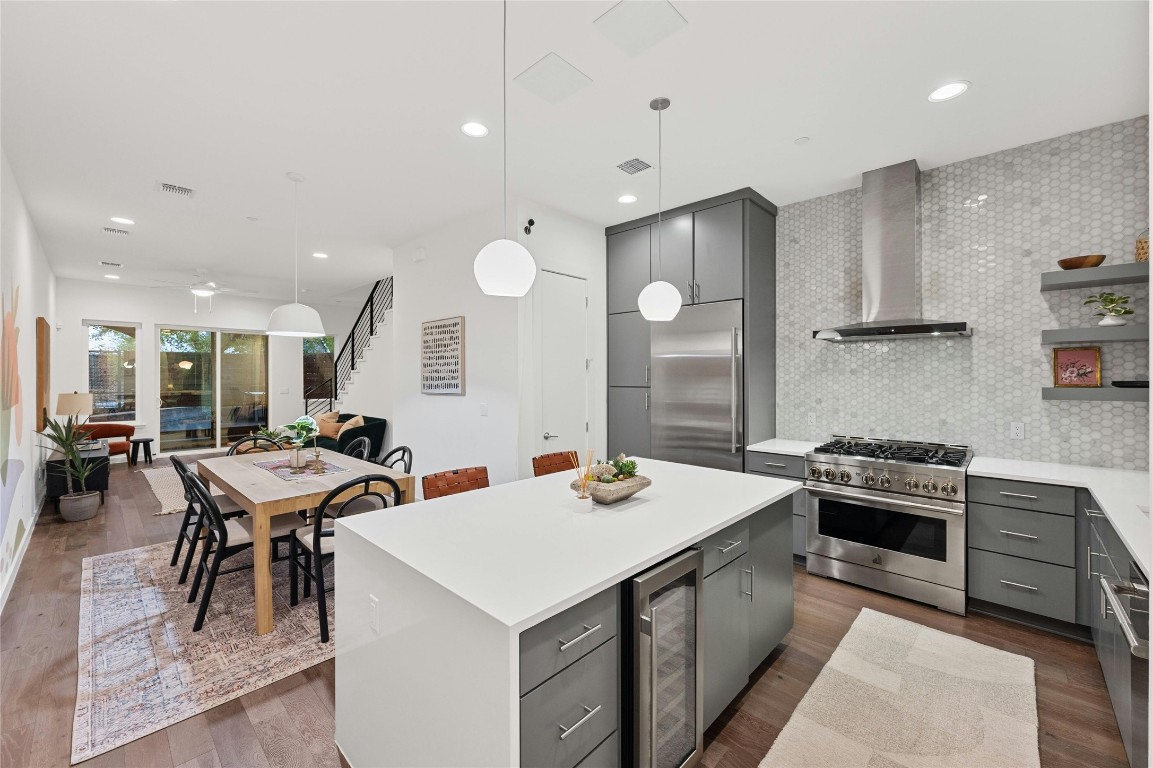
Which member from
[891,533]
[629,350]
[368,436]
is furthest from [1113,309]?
[368,436]

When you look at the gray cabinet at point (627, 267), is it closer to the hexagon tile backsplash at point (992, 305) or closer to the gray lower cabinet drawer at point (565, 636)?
the hexagon tile backsplash at point (992, 305)

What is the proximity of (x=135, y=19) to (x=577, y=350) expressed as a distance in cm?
329

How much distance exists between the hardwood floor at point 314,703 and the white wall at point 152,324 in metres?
5.90

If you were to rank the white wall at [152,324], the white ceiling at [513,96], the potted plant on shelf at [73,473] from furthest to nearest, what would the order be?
the white wall at [152,324], the potted plant on shelf at [73,473], the white ceiling at [513,96]

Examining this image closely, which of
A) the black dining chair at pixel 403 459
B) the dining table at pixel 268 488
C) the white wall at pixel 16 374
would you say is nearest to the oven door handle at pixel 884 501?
the dining table at pixel 268 488

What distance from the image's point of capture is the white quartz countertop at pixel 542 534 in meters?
1.30

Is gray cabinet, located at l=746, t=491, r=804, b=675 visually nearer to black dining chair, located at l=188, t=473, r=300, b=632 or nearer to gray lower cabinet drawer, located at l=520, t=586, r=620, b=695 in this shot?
gray lower cabinet drawer, located at l=520, t=586, r=620, b=695

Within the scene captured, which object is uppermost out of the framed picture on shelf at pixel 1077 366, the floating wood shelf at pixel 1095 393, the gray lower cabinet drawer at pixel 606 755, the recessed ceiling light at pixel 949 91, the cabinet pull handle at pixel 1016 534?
the recessed ceiling light at pixel 949 91

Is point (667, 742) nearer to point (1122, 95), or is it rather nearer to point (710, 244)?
point (710, 244)

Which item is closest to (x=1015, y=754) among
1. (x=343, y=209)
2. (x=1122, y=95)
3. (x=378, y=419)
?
(x=1122, y=95)

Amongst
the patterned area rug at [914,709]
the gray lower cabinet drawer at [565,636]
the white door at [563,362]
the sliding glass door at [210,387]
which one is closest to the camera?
the gray lower cabinet drawer at [565,636]

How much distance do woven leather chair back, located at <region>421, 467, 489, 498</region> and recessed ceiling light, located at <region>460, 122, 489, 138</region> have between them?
1959mm

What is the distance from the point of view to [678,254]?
14.2ft

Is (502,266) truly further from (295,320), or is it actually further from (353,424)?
(353,424)
